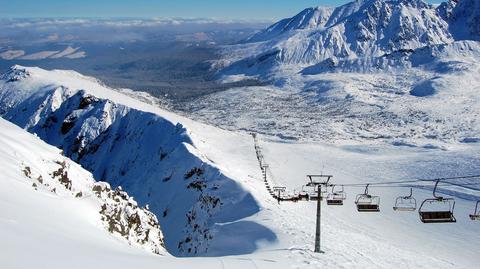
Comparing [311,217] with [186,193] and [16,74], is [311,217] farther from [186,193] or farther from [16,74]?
[16,74]

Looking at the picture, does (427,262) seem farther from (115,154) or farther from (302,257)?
(115,154)

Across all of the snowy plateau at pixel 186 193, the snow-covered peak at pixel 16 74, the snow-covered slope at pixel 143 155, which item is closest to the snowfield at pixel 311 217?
the snowy plateau at pixel 186 193

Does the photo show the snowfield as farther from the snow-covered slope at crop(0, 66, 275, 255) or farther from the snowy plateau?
the snow-covered slope at crop(0, 66, 275, 255)

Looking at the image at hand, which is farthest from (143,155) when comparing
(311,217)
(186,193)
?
(311,217)

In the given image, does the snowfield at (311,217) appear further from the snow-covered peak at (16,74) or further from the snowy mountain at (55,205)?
the snow-covered peak at (16,74)

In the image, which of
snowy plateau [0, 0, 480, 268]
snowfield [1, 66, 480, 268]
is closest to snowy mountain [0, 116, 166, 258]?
snowy plateau [0, 0, 480, 268]
